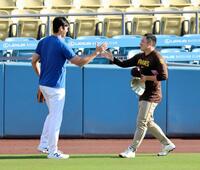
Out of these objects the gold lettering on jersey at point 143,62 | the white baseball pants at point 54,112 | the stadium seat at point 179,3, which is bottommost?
the white baseball pants at point 54,112

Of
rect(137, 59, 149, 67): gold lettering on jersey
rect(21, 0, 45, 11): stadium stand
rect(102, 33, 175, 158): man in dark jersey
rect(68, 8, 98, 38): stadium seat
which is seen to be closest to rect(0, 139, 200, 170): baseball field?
rect(102, 33, 175, 158): man in dark jersey

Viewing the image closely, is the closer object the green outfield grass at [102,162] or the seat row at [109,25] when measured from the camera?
the green outfield grass at [102,162]

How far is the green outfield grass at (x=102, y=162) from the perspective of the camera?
34.3 ft

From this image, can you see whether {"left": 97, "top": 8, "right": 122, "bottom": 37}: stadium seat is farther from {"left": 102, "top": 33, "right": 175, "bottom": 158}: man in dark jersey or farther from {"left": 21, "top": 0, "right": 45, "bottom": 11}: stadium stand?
{"left": 102, "top": 33, "right": 175, "bottom": 158}: man in dark jersey

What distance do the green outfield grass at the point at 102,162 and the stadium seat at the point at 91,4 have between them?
1114 cm

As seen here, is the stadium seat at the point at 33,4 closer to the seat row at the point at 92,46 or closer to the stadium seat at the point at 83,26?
the stadium seat at the point at 83,26

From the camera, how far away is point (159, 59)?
37.8 ft

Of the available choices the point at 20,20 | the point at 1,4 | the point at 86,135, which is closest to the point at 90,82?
the point at 86,135

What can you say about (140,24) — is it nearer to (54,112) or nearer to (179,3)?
(179,3)

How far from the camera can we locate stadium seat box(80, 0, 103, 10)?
74.3 ft

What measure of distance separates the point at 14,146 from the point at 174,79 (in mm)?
3389

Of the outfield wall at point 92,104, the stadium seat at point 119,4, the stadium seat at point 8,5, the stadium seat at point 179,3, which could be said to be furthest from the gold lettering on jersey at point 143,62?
the stadium seat at point 179,3

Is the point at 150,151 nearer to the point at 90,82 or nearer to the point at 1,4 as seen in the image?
the point at 90,82

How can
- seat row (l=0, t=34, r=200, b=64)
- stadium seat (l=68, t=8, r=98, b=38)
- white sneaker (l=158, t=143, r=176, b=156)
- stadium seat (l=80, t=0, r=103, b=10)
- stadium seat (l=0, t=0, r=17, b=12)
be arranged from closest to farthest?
white sneaker (l=158, t=143, r=176, b=156) → seat row (l=0, t=34, r=200, b=64) → stadium seat (l=68, t=8, r=98, b=38) → stadium seat (l=0, t=0, r=17, b=12) → stadium seat (l=80, t=0, r=103, b=10)
